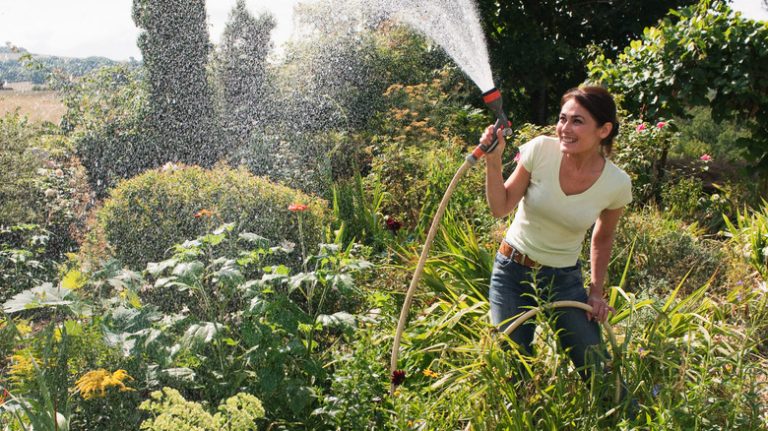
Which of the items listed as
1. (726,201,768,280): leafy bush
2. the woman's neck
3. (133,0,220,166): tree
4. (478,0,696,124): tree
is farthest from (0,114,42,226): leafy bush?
(478,0,696,124): tree

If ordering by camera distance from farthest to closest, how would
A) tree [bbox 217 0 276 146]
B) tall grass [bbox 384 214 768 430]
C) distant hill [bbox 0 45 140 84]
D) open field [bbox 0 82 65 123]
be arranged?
1. tree [bbox 217 0 276 146]
2. distant hill [bbox 0 45 140 84]
3. open field [bbox 0 82 65 123]
4. tall grass [bbox 384 214 768 430]

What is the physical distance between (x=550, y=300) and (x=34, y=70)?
6683mm

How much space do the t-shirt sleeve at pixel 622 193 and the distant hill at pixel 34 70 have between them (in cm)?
649

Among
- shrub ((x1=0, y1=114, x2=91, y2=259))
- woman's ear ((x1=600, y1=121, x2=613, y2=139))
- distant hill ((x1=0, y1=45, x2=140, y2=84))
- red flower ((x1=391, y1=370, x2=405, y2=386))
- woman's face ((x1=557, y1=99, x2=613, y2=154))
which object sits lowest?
red flower ((x1=391, y1=370, x2=405, y2=386))

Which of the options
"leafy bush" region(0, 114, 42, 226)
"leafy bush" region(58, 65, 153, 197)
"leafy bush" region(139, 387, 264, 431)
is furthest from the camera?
"leafy bush" region(58, 65, 153, 197)

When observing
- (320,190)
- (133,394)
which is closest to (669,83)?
(320,190)

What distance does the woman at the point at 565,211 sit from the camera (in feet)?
7.31

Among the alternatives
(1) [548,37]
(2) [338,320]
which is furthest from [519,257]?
(1) [548,37]

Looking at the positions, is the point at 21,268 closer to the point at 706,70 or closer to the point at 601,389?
the point at 601,389

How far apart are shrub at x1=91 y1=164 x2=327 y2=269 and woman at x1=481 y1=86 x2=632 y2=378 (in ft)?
6.11

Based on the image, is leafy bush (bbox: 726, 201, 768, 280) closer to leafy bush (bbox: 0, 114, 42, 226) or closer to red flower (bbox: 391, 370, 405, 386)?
red flower (bbox: 391, 370, 405, 386)

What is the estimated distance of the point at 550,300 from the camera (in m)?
Result: 2.32

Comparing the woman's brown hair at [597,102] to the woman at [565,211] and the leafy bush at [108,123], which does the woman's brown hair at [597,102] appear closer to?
the woman at [565,211]

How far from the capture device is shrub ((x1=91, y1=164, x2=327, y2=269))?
393cm
